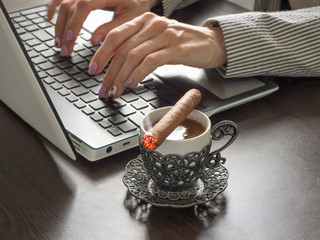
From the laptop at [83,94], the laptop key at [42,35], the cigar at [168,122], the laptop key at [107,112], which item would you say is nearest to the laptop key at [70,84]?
the laptop at [83,94]

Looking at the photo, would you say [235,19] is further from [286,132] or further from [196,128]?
[196,128]

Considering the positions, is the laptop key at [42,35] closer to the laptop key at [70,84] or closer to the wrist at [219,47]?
the laptop key at [70,84]

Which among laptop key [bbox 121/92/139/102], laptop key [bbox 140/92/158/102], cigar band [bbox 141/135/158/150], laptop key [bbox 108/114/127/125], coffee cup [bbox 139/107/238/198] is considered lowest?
laptop key [bbox 140/92/158/102]

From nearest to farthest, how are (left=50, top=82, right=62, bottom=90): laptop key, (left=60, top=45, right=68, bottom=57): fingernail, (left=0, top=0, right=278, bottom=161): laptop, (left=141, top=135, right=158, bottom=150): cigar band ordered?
(left=141, top=135, right=158, bottom=150): cigar band
(left=0, top=0, right=278, bottom=161): laptop
(left=50, top=82, right=62, bottom=90): laptop key
(left=60, top=45, right=68, bottom=57): fingernail

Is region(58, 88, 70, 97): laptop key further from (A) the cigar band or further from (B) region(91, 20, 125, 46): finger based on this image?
(A) the cigar band

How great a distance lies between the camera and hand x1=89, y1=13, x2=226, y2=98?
0.86m

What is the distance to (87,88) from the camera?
87 centimetres

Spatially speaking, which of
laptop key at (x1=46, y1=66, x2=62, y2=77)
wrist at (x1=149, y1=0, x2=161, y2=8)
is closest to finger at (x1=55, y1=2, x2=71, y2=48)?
laptop key at (x1=46, y1=66, x2=62, y2=77)

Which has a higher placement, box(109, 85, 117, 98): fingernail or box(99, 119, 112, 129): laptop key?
box(99, 119, 112, 129): laptop key

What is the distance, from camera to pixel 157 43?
0.91 meters

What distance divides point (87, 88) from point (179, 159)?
13.7 inches

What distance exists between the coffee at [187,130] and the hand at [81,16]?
0.44 metres

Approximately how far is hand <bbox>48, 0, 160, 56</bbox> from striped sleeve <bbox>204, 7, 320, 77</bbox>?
0.24m

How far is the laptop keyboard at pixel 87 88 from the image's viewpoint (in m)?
0.77
